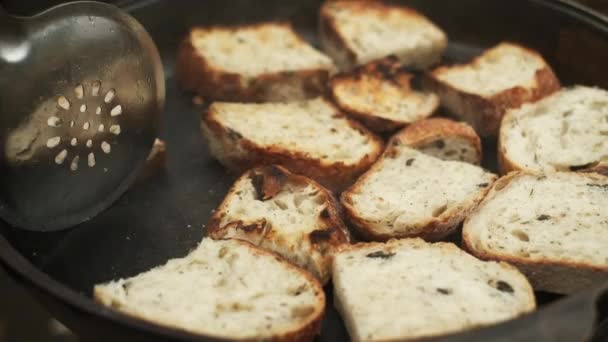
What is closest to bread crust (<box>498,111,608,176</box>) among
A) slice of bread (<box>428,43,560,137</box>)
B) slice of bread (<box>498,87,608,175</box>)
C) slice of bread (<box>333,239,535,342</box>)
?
slice of bread (<box>498,87,608,175</box>)

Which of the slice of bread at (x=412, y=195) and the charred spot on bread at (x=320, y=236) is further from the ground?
the slice of bread at (x=412, y=195)

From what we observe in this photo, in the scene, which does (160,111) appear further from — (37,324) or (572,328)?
(572,328)

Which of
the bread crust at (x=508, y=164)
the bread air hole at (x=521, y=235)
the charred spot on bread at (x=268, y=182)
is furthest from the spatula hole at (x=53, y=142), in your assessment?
the bread crust at (x=508, y=164)

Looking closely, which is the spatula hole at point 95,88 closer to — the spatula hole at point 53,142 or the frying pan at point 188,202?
the spatula hole at point 53,142

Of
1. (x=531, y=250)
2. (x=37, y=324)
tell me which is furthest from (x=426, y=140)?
(x=37, y=324)

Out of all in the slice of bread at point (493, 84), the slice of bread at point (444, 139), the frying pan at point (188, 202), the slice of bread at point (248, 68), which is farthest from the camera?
the slice of bread at point (248, 68)

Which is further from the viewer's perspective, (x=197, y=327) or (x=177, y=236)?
(x=177, y=236)
